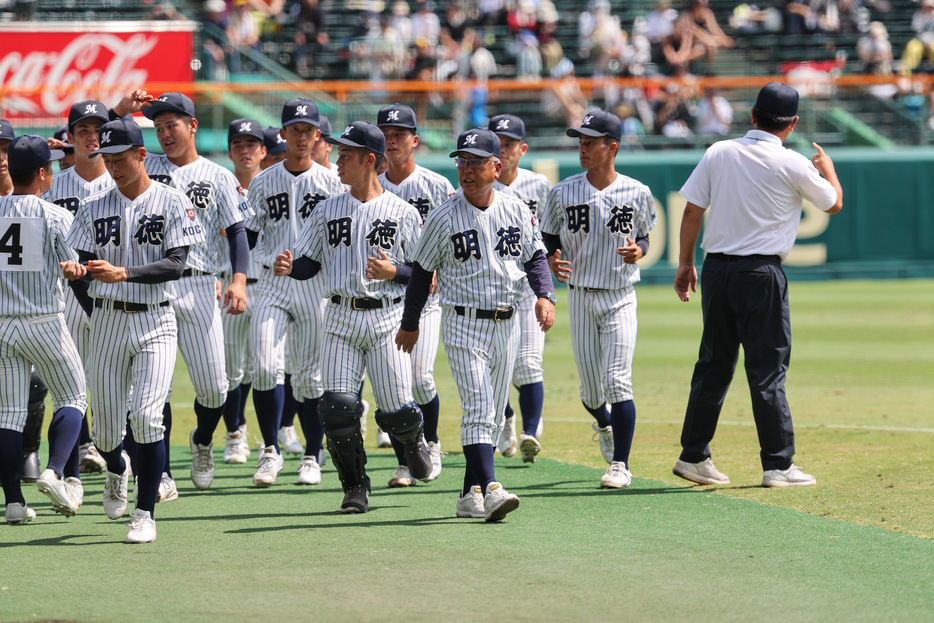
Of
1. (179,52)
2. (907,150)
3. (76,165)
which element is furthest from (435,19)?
(76,165)

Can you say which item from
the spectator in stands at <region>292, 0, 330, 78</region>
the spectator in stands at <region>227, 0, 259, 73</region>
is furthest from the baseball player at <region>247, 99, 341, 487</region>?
the spectator in stands at <region>292, 0, 330, 78</region>

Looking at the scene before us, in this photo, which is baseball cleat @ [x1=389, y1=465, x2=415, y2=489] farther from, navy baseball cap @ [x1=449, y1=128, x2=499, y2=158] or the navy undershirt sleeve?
navy baseball cap @ [x1=449, y1=128, x2=499, y2=158]

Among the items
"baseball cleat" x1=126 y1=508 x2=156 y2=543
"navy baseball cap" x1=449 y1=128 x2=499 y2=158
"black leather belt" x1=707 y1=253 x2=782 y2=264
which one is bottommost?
"baseball cleat" x1=126 y1=508 x2=156 y2=543

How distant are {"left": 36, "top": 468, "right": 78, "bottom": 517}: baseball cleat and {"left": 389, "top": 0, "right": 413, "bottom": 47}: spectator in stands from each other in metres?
17.6

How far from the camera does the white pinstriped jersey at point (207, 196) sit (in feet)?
23.6

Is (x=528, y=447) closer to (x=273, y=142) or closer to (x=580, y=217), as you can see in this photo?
(x=580, y=217)

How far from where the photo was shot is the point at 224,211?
718 centimetres

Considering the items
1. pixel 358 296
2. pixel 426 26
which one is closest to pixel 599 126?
pixel 358 296

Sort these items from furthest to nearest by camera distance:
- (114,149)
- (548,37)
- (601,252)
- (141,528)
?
(548,37) → (601,252) → (114,149) → (141,528)

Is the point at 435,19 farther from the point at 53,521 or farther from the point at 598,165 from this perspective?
the point at 53,521

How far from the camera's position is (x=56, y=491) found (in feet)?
19.6

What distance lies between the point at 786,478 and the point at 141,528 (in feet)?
11.6

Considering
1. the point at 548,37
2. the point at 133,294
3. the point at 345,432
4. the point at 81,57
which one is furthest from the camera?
the point at 548,37

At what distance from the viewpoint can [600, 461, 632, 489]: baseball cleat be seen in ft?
23.2
